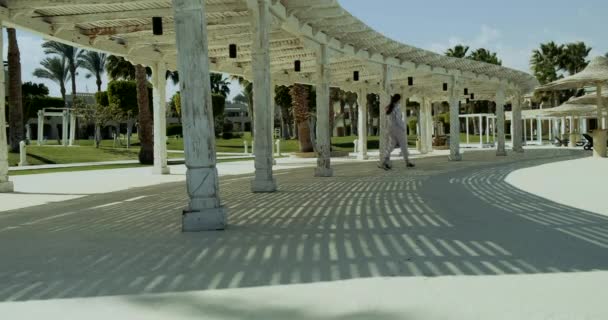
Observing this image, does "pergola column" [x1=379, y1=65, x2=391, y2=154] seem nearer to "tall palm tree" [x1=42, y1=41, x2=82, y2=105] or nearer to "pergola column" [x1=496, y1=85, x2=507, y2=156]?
"pergola column" [x1=496, y1=85, x2=507, y2=156]

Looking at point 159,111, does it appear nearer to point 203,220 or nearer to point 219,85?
point 203,220

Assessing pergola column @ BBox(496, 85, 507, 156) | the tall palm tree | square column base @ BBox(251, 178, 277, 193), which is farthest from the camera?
the tall palm tree

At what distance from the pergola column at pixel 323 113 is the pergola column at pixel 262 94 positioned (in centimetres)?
366

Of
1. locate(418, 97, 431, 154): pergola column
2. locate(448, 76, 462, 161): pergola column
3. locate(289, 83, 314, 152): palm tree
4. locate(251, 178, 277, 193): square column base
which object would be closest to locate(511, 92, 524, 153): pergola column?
locate(418, 97, 431, 154): pergola column

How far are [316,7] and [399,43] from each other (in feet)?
17.6

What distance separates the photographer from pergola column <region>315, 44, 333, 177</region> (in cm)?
1411

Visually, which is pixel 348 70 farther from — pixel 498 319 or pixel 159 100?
pixel 498 319

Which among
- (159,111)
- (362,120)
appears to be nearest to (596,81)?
(362,120)

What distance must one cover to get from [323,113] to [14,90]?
53.9ft

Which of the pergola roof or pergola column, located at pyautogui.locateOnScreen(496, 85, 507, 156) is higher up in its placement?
the pergola roof

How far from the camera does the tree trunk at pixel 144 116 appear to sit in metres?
22.3

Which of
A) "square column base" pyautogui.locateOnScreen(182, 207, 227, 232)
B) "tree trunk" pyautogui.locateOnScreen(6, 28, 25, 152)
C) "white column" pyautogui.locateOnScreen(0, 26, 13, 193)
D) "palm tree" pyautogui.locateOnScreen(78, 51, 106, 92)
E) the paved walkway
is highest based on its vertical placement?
"palm tree" pyautogui.locateOnScreen(78, 51, 106, 92)

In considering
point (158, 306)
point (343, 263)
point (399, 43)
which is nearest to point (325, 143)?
point (399, 43)

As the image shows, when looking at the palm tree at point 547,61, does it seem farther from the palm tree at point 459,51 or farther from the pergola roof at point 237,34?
the pergola roof at point 237,34
